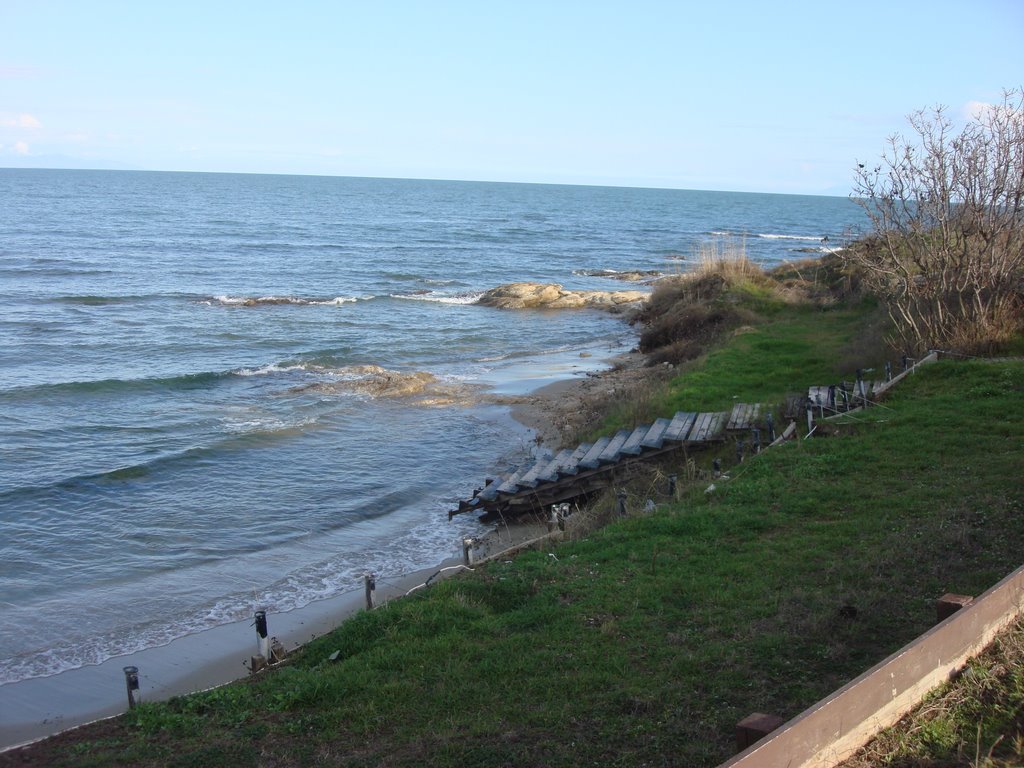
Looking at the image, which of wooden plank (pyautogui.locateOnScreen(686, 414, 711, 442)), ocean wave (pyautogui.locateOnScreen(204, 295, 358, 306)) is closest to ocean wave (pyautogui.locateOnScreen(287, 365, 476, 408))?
wooden plank (pyautogui.locateOnScreen(686, 414, 711, 442))

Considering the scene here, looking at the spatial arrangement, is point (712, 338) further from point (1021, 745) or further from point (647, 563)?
point (1021, 745)

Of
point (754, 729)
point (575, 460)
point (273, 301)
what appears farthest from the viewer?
point (273, 301)

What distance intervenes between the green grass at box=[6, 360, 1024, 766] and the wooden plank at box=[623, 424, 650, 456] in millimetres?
4005

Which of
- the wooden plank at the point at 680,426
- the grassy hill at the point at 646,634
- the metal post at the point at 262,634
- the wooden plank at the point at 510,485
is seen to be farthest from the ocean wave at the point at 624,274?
the metal post at the point at 262,634

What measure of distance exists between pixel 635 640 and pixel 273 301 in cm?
3815

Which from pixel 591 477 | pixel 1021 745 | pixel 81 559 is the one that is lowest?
pixel 81 559

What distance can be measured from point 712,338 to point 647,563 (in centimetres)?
1771

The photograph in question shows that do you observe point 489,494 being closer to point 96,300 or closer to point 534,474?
point 534,474

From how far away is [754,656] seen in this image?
6.68 m

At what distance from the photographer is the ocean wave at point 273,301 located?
138 feet

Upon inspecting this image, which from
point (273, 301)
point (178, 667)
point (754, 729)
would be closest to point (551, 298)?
point (273, 301)

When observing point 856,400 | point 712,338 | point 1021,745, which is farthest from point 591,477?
point 712,338

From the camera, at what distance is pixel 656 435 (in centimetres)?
1530

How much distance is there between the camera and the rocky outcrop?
44.9m
